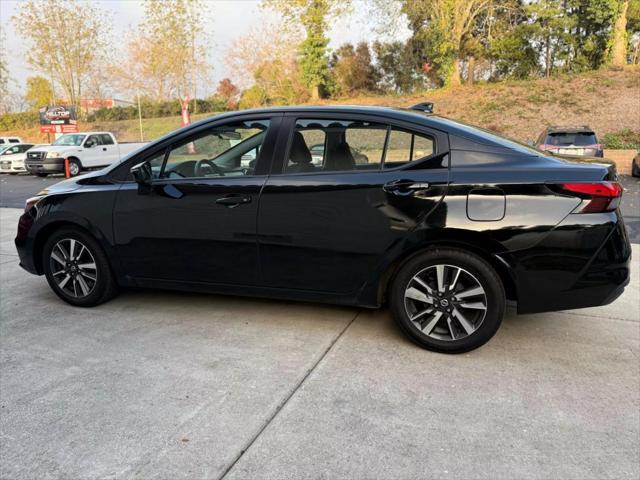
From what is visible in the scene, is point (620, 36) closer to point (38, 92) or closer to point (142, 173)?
point (142, 173)

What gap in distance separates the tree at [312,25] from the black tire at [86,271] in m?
28.9

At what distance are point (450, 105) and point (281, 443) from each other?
25105 mm

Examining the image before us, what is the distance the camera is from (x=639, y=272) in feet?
17.0

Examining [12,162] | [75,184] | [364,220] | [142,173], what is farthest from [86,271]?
[12,162]

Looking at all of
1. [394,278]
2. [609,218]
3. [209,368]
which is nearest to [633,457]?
[609,218]

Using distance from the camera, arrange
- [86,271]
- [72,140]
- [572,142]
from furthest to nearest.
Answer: [72,140], [572,142], [86,271]

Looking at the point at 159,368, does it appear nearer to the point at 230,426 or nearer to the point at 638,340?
the point at 230,426

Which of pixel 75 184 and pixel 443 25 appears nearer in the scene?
pixel 75 184

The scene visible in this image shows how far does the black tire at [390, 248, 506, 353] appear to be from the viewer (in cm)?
308

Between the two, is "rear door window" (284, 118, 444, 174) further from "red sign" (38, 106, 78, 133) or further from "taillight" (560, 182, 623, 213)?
"red sign" (38, 106, 78, 133)

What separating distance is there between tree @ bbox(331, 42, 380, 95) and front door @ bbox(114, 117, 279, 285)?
30211mm

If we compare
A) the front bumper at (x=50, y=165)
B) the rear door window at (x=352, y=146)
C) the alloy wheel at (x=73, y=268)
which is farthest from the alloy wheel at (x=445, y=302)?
the front bumper at (x=50, y=165)

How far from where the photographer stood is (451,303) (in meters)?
3.17

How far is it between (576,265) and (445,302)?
81cm
